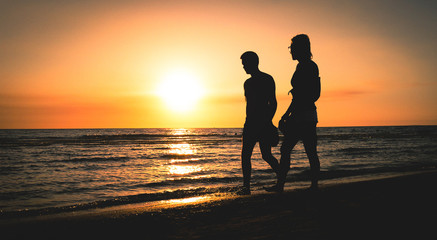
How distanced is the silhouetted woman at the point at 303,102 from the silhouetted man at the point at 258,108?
Result: 34 cm

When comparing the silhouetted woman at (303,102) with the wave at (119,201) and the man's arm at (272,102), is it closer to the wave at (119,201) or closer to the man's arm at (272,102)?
the man's arm at (272,102)

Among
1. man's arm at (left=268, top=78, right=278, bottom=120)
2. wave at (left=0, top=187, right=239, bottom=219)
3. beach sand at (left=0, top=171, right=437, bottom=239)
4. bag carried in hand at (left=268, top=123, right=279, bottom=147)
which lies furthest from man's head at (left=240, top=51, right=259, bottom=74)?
wave at (left=0, top=187, right=239, bottom=219)

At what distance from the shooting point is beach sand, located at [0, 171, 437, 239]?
7.94 ft

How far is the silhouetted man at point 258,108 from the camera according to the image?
4703mm

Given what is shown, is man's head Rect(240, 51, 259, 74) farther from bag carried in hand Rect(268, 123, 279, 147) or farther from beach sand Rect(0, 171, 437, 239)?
beach sand Rect(0, 171, 437, 239)

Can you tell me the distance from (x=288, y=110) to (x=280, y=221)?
6.61ft

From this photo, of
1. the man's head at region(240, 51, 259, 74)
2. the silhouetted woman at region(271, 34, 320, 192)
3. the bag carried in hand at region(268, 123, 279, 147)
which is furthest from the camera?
the man's head at region(240, 51, 259, 74)

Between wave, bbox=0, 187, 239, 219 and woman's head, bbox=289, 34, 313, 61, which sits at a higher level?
woman's head, bbox=289, 34, 313, 61

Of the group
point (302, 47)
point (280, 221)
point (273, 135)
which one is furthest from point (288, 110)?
point (280, 221)

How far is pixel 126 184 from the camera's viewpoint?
303 inches

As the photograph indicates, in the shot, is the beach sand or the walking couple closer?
the beach sand

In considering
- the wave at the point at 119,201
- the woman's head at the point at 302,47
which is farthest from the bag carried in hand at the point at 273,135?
the wave at the point at 119,201

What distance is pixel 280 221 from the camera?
2.84 meters

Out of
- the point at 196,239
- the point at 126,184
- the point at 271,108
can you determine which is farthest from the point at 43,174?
the point at 196,239
